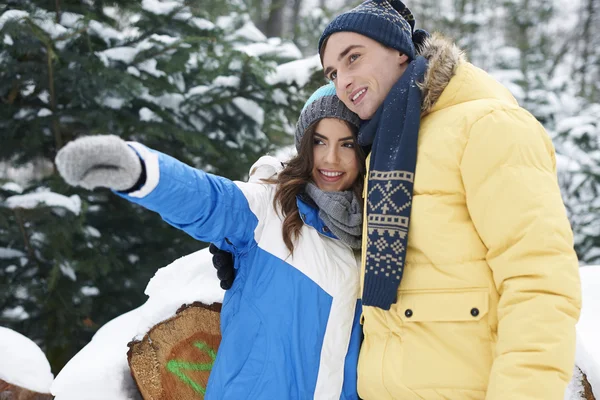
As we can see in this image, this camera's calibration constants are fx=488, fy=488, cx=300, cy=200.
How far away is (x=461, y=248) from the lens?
1.39 m

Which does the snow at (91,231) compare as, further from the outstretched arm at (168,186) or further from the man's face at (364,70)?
the man's face at (364,70)

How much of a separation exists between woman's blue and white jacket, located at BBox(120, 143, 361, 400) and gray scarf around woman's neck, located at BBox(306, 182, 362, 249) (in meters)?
0.05

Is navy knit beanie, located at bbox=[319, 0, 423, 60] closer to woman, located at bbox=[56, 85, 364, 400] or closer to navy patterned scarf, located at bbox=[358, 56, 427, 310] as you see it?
navy patterned scarf, located at bbox=[358, 56, 427, 310]

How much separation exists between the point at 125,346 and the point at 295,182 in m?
1.21

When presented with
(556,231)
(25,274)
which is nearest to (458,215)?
(556,231)

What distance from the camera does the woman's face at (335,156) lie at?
6.76 ft

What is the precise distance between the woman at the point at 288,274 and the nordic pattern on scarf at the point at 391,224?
0.42 metres

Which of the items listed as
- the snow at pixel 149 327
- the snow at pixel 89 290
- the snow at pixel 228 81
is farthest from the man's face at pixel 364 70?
the snow at pixel 89 290

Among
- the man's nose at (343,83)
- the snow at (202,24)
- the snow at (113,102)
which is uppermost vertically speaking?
the man's nose at (343,83)

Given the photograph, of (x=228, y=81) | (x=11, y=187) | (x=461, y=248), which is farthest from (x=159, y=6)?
(x=461, y=248)

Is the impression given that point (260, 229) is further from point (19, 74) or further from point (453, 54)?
point (19, 74)

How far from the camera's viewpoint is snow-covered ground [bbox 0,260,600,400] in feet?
7.01

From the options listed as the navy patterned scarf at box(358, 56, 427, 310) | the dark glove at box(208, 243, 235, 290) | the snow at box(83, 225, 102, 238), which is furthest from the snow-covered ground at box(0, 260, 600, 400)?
the navy patterned scarf at box(358, 56, 427, 310)

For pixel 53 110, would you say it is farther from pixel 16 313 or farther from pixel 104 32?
pixel 16 313
